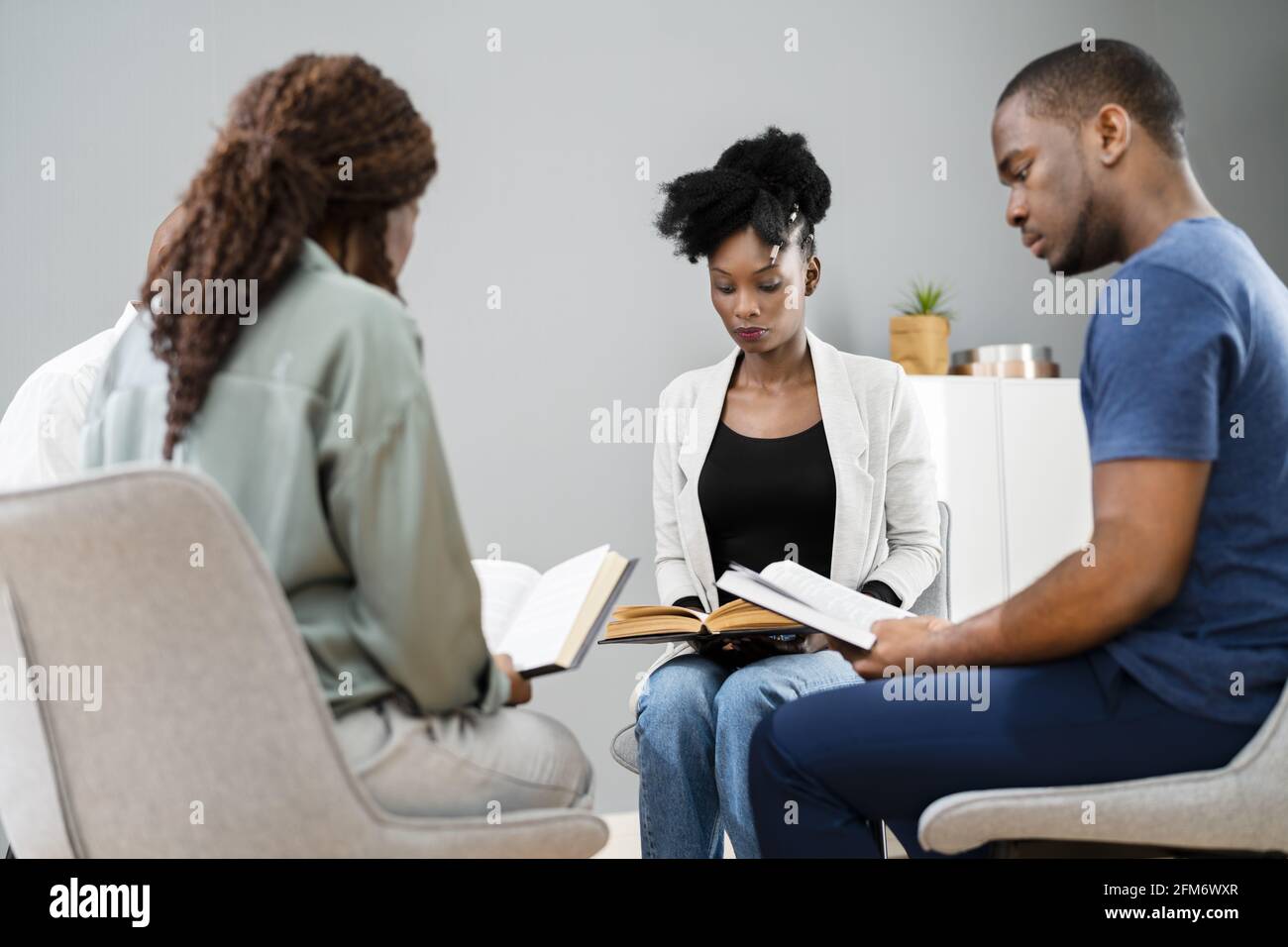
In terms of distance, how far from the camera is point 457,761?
104 cm

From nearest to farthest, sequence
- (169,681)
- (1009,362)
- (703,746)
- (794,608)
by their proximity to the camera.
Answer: (169,681)
(794,608)
(703,746)
(1009,362)

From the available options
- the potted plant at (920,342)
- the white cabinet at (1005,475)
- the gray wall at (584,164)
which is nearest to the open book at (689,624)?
the gray wall at (584,164)

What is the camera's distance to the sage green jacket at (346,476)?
99 cm

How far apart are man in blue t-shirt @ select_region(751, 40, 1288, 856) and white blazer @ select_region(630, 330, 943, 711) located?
2.43 feet

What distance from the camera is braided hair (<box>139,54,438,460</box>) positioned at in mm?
1025

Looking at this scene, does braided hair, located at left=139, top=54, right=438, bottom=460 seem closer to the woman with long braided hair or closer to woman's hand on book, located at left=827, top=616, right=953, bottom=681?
the woman with long braided hair

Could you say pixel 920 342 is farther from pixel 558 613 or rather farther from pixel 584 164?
pixel 558 613

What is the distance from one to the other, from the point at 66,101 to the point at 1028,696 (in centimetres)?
273

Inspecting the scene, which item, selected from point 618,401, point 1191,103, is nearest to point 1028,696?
point 618,401

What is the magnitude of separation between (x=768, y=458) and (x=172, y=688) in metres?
1.27

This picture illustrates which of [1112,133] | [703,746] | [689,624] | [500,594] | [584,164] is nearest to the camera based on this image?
[1112,133]

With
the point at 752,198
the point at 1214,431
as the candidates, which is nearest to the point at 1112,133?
the point at 1214,431
